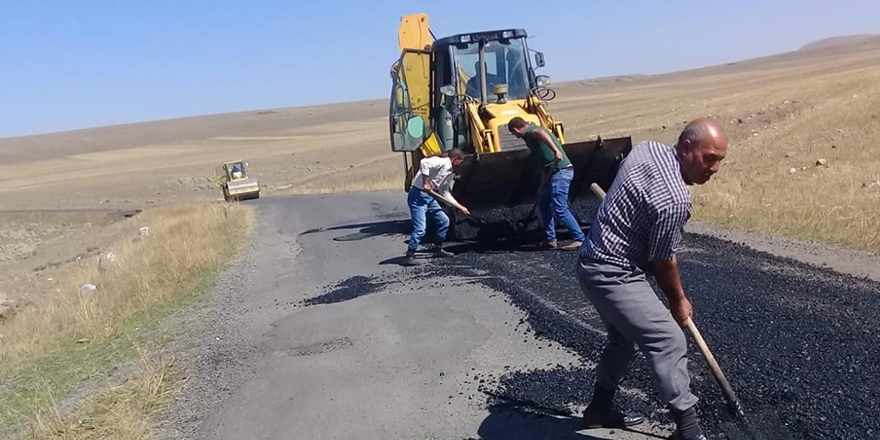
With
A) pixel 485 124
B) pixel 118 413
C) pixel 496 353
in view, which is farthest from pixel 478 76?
pixel 118 413

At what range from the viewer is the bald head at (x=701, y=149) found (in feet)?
12.9

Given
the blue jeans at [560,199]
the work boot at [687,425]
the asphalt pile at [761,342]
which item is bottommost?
the asphalt pile at [761,342]

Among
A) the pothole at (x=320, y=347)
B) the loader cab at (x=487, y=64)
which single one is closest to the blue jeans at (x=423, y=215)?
the loader cab at (x=487, y=64)

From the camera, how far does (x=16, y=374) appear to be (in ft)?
29.8

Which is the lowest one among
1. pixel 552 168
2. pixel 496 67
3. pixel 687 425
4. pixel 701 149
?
pixel 687 425

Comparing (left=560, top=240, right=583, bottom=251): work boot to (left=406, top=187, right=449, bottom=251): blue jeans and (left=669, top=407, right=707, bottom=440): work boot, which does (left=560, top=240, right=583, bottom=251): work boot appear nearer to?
(left=406, top=187, right=449, bottom=251): blue jeans

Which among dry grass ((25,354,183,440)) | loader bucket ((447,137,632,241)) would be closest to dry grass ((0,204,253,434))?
dry grass ((25,354,183,440))

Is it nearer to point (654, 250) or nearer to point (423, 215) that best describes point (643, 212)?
point (654, 250)

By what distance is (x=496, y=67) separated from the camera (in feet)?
41.5

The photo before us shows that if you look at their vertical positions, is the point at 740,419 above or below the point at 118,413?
above

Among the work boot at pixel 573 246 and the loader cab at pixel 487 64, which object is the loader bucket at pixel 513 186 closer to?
the work boot at pixel 573 246

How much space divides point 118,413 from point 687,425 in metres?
3.95

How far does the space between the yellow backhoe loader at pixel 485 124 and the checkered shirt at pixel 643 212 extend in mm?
6413

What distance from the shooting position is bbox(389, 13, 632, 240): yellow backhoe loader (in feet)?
36.1
